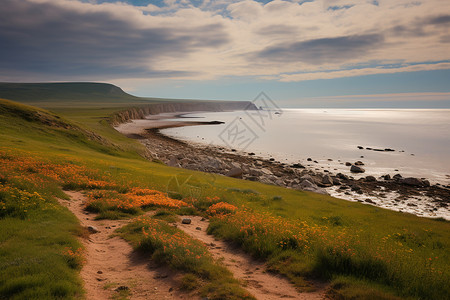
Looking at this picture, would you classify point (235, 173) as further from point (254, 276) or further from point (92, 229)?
point (254, 276)

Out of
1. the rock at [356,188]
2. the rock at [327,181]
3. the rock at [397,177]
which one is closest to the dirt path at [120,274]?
the rock at [356,188]

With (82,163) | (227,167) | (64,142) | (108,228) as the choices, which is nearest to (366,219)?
(108,228)

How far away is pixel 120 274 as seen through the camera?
382 inches

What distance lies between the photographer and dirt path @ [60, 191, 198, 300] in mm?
8391

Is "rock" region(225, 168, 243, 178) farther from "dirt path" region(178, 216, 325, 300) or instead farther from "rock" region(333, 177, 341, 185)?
"dirt path" region(178, 216, 325, 300)

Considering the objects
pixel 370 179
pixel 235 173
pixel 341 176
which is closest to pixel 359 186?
pixel 370 179

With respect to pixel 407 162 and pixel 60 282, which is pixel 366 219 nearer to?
pixel 60 282

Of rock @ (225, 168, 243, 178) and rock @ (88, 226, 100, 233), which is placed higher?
rock @ (88, 226, 100, 233)

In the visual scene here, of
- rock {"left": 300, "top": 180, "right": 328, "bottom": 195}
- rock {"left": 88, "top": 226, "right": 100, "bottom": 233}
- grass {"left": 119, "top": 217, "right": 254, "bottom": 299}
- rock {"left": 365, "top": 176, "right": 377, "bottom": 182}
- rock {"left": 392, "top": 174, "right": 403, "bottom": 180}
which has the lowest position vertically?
rock {"left": 300, "top": 180, "right": 328, "bottom": 195}

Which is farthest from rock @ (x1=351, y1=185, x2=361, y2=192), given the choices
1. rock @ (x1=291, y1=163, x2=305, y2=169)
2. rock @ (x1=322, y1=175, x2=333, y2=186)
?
rock @ (x1=291, y1=163, x2=305, y2=169)

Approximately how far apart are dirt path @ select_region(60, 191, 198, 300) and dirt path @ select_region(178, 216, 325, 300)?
2265 mm

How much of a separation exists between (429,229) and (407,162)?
160 feet

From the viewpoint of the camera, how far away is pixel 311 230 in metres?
13.6

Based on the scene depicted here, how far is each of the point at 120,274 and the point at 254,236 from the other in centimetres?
583
